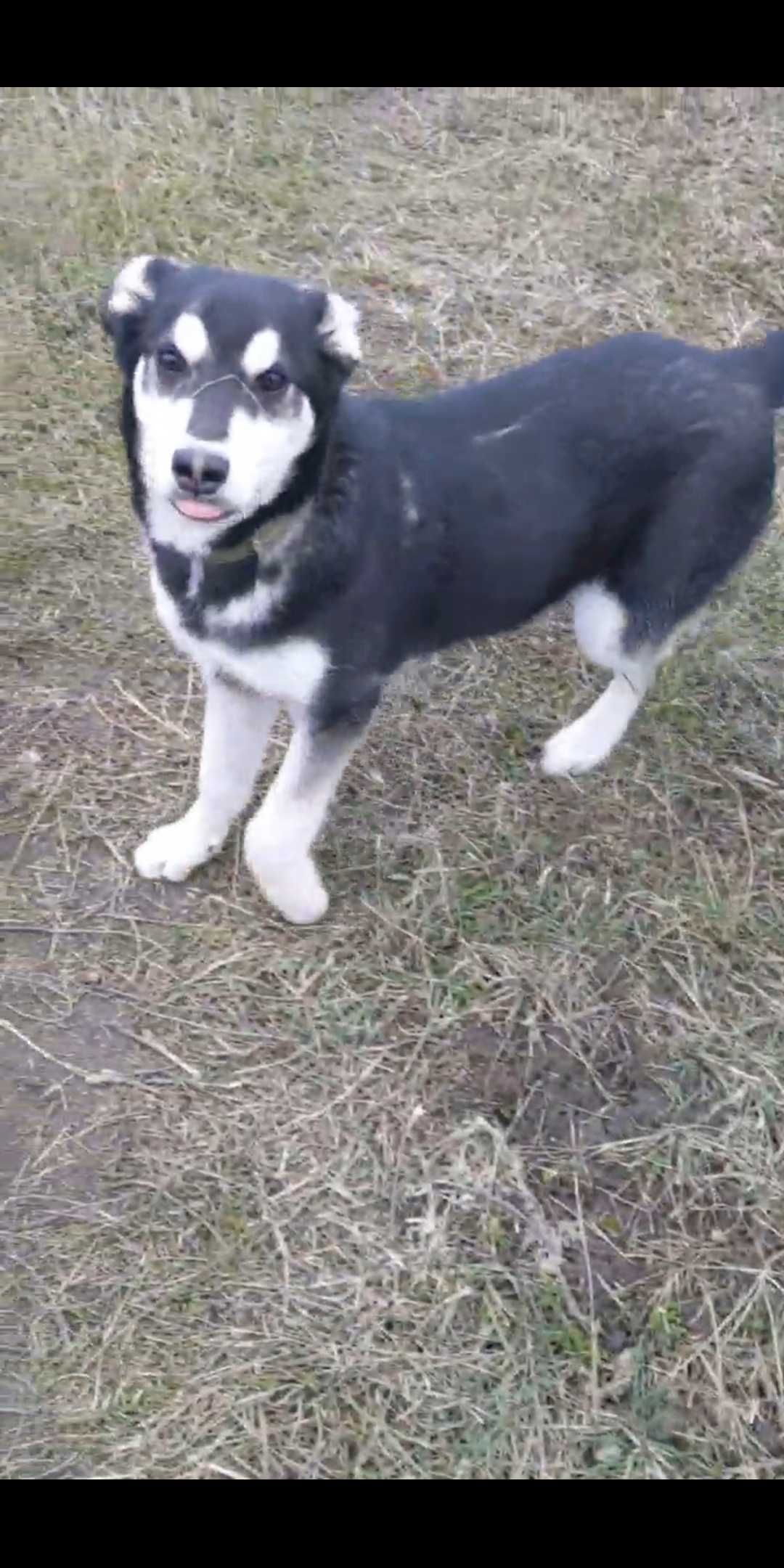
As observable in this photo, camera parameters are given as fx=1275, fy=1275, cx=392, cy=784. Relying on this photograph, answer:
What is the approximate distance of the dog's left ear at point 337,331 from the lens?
2.54m

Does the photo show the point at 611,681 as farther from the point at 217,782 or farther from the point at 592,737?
the point at 217,782

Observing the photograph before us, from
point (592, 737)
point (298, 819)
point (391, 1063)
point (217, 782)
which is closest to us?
point (298, 819)

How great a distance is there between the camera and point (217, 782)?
338 cm

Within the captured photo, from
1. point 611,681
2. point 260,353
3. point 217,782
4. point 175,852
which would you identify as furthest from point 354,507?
point 611,681

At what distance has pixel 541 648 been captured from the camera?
4297 millimetres

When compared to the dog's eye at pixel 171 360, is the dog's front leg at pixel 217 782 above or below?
below

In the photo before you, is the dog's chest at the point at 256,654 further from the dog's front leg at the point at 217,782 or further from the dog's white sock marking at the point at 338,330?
the dog's white sock marking at the point at 338,330

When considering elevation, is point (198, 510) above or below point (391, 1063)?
above

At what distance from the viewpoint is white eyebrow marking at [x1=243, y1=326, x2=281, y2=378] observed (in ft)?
7.83

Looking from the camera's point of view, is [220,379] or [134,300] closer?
[220,379]

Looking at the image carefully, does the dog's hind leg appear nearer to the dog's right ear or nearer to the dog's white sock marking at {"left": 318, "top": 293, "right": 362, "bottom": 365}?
the dog's white sock marking at {"left": 318, "top": 293, "right": 362, "bottom": 365}

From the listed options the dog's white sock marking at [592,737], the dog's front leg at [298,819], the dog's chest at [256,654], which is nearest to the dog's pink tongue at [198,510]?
the dog's chest at [256,654]

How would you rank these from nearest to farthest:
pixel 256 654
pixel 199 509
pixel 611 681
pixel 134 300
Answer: pixel 199 509, pixel 134 300, pixel 256 654, pixel 611 681

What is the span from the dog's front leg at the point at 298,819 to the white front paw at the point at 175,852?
0.53 ft
